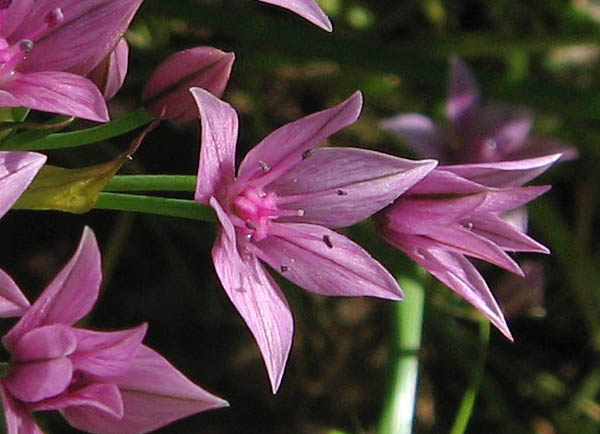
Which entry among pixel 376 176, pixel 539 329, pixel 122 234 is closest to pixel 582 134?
pixel 539 329

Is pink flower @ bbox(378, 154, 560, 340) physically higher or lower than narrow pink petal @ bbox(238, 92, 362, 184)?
lower

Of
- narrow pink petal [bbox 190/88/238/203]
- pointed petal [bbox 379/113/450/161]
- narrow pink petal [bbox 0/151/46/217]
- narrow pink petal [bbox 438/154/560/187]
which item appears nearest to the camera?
narrow pink petal [bbox 0/151/46/217]

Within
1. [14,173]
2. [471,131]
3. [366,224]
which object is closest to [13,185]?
[14,173]

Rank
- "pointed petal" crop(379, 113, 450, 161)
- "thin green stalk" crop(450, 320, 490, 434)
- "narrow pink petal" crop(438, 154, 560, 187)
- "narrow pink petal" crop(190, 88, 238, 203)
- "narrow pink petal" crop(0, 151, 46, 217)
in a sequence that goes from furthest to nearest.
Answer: "pointed petal" crop(379, 113, 450, 161)
"thin green stalk" crop(450, 320, 490, 434)
"narrow pink petal" crop(438, 154, 560, 187)
"narrow pink petal" crop(190, 88, 238, 203)
"narrow pink petal" crop(0, 151, 46, 217)

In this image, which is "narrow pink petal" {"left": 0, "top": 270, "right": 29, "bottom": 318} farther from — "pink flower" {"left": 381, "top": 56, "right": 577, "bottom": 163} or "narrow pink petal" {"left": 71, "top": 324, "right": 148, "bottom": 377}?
"pink flower" {"left": 381, "top": 56, "right": 577, "bottom": 163}

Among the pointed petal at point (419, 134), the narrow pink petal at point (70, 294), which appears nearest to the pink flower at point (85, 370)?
the narrow pink petal at point (70, 294)


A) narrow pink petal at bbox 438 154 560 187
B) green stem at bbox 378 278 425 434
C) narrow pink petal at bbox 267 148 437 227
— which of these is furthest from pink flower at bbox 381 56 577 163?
narrow pink petal at bbox 267 148 437 227
